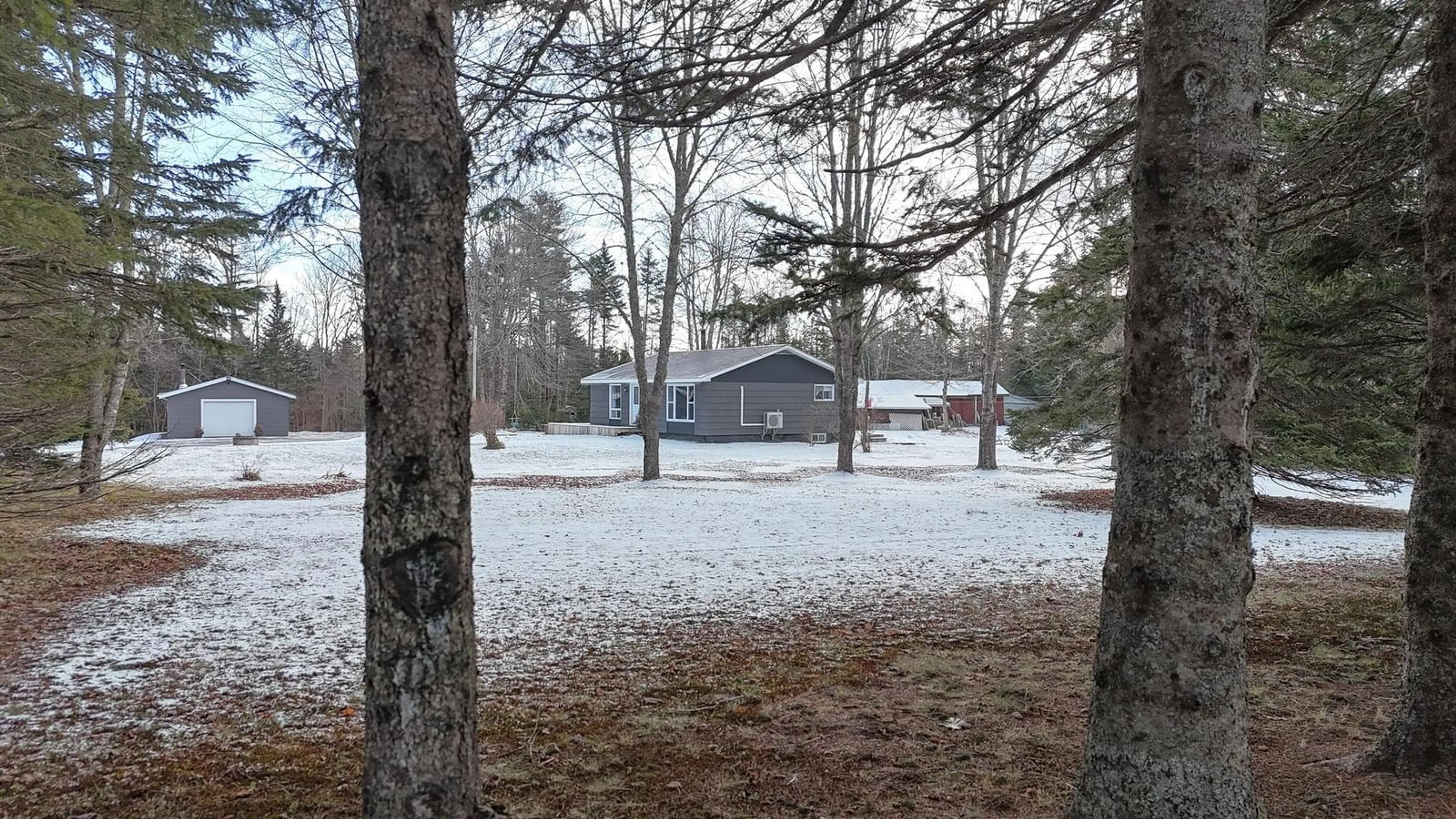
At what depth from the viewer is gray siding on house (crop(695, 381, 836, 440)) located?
30344mm

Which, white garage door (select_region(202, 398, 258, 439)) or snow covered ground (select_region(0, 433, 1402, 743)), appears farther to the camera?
white garage door (select_region(202, 398, 258, 439))

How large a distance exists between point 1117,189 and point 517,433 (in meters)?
33.8

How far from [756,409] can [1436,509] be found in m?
28.3

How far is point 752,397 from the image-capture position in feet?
101

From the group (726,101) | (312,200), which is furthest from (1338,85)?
(312,200)

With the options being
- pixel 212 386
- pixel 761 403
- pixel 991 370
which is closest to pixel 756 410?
pixel 761 403

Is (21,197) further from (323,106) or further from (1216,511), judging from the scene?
(1216,511)

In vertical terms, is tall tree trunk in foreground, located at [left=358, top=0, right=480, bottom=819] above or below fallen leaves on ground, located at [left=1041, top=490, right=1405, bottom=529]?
above

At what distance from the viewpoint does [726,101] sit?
163 inches

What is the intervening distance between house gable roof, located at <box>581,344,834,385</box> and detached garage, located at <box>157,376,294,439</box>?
14.0 meters

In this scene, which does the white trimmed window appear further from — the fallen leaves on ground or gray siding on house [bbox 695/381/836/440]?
the fallen leaves on ground

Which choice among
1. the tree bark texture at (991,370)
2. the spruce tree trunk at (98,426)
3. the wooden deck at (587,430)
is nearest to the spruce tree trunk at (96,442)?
the spruce tree trunk at (98,426)

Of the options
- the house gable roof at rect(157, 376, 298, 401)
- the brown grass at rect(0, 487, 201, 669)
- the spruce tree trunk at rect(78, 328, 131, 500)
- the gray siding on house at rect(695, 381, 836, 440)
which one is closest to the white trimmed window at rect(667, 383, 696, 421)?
the gray siding on house at rect(695, 381, 836, 440)

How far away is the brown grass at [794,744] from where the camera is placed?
9.27 ft
